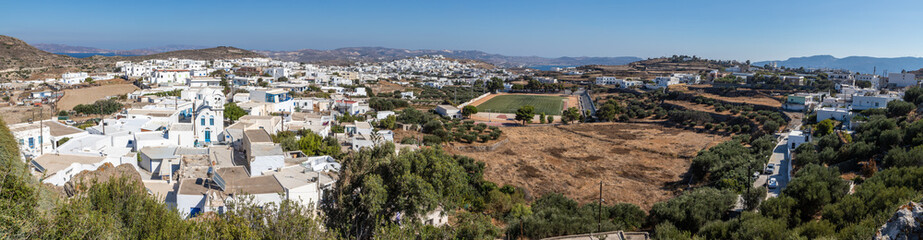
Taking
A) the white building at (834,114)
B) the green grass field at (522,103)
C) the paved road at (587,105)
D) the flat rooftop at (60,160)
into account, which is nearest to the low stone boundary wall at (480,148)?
the flat rooftop at (60,160)

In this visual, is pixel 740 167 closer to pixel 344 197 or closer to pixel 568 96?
pixel 344 197

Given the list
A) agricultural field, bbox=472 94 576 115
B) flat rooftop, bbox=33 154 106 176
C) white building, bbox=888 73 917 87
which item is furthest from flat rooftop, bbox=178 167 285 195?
white building, bbox=888 73 917 87

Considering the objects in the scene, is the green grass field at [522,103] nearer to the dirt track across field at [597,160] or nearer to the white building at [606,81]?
the dirt track across field at [597,160]

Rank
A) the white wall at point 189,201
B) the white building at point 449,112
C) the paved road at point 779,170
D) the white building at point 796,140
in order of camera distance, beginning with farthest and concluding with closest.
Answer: the white building at point 449,112 → the white building at point 796,140 → the paved road at point 779,170 → the white wall at point 189,201

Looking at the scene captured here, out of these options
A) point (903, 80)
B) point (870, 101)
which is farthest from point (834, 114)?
point (903, 80)

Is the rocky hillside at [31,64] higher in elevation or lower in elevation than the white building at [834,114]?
higher

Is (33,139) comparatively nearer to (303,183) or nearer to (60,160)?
(60,160)

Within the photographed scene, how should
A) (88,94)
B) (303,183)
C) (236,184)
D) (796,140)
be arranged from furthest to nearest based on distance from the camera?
(88,94)
(796,140)
(303,183)
(236,184)
